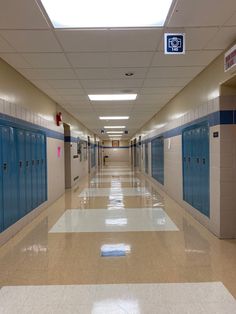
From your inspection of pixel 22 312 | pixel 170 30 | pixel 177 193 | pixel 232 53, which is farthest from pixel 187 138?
pixel 22 312

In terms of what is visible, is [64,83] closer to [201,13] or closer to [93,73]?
[93,73]

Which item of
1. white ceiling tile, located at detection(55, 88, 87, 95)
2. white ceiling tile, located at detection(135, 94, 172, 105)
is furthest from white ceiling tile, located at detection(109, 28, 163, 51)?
white ceiling tile, located at detection(135, 94, 172, 105)

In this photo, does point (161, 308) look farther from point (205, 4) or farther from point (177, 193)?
point (177, 193)

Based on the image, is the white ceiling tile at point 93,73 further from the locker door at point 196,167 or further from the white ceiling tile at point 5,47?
the locker door at point 196,167

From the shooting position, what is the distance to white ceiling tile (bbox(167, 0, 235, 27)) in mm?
2848

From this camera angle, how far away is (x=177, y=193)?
733 centimetres

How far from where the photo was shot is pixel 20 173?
5.04m

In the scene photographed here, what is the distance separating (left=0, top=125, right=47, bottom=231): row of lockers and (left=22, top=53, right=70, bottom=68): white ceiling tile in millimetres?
1116

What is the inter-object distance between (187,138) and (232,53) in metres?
2.74

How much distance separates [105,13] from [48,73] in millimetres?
2428

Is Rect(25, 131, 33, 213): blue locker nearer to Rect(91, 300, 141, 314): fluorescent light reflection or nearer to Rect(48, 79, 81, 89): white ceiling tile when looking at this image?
Rect(48, 79, 81, 89): white ceiling tile

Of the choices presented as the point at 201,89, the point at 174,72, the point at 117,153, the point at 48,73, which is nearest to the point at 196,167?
the point at 201,89

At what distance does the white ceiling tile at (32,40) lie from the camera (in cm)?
346

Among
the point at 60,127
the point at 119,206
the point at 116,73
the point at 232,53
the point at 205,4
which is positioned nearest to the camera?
the point at 205,4
